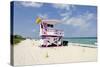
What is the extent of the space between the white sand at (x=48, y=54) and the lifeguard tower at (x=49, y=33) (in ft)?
0.16

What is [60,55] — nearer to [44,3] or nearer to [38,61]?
[38,61]

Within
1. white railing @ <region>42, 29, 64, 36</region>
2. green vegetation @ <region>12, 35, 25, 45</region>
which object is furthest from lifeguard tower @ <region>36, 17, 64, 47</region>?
green vegetation @ <region>12, 35, 25, 45</region>

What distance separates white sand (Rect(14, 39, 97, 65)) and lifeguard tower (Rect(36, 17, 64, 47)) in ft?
0.16

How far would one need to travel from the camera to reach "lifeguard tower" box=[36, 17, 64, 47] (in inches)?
75.4

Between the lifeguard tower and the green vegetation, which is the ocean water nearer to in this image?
the lifeguard tower

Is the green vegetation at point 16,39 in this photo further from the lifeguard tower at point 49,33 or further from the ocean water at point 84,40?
the ocean water at point 84,40

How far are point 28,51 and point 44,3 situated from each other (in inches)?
17.6

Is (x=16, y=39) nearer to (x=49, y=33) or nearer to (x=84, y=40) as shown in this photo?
(x=49, y=33)

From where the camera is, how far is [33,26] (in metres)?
1.89

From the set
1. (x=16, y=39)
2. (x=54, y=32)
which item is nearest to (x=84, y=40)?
(x=54, y=32)

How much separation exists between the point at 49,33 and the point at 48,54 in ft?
0.62

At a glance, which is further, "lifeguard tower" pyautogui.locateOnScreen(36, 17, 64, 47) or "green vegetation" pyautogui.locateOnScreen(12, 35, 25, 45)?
"lifeguard tower" pyautogui.locateOnScreen(36, 17, 64, 47)
